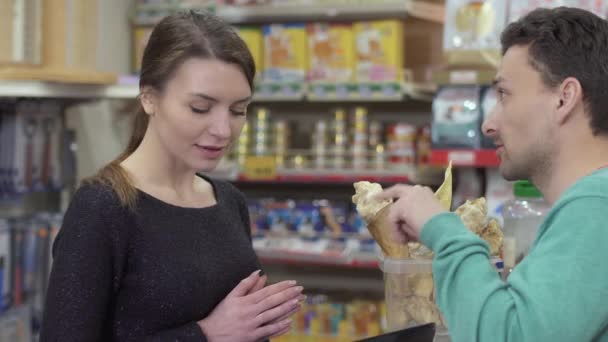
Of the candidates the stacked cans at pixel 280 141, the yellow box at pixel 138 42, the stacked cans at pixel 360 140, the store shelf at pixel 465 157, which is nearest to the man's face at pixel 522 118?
the store shelf at pixel 465 157

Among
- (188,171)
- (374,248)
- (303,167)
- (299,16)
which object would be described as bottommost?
(374,248)

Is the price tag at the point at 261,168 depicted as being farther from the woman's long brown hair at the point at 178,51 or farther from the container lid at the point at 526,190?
the woman's long brown hair at the point at 178,51

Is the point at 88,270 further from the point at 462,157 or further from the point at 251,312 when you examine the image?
the point at 462,157

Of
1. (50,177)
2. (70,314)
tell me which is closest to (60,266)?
(70,314)

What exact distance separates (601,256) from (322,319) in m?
3.34

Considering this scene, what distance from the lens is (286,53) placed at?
14.3ft

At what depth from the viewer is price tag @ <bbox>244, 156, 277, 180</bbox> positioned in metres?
4.29

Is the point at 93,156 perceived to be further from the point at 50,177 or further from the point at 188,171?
the point at 188,171

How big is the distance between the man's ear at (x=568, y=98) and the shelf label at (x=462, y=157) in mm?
2305

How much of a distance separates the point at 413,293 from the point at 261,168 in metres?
2.82

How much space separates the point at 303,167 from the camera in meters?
4.28

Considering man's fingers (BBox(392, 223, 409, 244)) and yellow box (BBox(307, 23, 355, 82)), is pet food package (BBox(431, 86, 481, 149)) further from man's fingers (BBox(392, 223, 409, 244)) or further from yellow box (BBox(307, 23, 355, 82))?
man's fingers (BBox(392, 223, 409, 244))

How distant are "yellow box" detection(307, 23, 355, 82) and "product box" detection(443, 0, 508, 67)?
754 mm

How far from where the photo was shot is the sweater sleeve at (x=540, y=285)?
112cm
